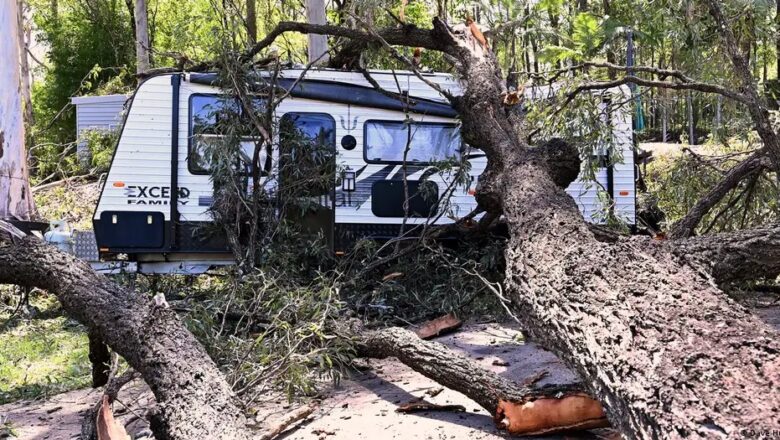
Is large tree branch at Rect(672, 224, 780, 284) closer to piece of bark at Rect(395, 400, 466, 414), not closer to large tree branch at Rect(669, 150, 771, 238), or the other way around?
piece of bark at Rect(395, 400, 466, 414)

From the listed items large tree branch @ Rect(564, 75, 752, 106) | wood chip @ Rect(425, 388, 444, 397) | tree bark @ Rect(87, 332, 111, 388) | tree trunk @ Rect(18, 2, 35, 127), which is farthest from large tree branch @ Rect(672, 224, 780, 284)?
tree trunk @ Rect(18, 2, 35, 127)

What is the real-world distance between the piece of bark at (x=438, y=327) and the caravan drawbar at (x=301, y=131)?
1989mm

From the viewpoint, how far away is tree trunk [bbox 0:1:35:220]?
10.0 meters

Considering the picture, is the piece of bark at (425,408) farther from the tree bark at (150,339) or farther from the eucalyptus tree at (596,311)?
the tree bark at (150,339)

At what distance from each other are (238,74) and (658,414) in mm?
5615

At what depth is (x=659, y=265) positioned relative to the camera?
2656 millimetres

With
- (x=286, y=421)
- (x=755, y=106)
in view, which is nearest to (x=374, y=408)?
(x=286, y=421)

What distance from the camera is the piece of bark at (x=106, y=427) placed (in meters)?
2.99

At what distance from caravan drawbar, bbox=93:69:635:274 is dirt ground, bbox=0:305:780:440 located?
281cm

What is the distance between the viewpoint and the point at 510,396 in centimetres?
331

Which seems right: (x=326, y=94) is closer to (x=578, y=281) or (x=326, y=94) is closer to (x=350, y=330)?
(x=350, y=330)

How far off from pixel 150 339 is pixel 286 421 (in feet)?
2.74

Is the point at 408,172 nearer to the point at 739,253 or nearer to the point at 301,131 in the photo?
the point at 301,131

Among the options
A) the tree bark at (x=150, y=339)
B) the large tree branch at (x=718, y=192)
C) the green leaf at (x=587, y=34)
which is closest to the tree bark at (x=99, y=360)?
the tree bark at (x=150, y=339)
